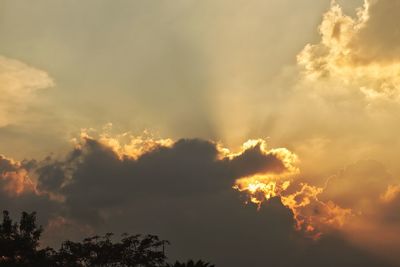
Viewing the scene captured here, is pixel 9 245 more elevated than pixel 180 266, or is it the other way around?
pixel 9 245

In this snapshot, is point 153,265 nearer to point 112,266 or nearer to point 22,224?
point 112,266

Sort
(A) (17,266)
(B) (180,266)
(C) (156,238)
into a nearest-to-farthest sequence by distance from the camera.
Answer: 1. (B) (180,266)
2. (A) (17,266)
3. (C) (156,238)

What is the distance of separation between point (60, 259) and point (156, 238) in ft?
53.7

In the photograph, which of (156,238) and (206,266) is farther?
(156,238)

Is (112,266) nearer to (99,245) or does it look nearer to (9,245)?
(99,245)

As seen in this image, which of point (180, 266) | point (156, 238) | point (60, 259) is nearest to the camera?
point (180, 266)

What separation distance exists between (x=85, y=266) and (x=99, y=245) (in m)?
4.28

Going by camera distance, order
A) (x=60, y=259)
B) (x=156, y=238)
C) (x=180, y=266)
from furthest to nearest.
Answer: (x=156, y=238), (x=60, y=259), (x=180, y=266)

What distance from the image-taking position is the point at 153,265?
295ft

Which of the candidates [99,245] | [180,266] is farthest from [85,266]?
[180,266]

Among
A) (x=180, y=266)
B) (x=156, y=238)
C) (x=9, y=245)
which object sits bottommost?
(x=180, y=266)

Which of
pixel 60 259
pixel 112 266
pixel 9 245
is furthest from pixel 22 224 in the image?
pixel 112 266

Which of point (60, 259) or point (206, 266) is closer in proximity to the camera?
point (206, 266)

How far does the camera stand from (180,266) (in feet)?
190
